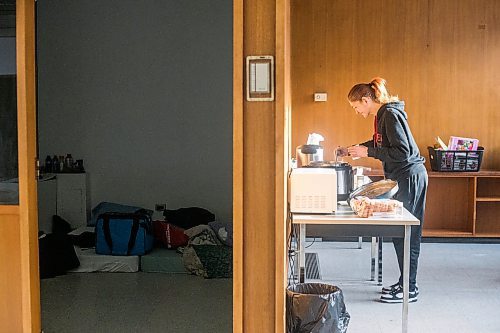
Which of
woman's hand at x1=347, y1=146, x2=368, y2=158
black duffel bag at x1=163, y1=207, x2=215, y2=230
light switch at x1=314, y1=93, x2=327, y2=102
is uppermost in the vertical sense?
light switch at x1=314, y1=93, x2=327, y2=102

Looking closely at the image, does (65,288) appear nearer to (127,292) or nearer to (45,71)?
(127,292)

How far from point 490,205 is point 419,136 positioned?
1.00 m

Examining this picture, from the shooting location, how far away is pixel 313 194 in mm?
3863

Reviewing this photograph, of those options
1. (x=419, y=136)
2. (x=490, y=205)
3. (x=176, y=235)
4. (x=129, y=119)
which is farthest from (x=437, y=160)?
(x=129, y=119)

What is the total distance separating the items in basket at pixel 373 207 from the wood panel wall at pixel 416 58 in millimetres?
3113

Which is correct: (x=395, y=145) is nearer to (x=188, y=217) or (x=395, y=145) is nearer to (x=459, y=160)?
(x=459, y=160)

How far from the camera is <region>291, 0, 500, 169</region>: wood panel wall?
22.4 ft

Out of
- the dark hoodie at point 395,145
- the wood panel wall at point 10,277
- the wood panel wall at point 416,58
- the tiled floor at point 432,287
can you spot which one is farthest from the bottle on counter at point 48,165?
the dark hoodie at point 395,145

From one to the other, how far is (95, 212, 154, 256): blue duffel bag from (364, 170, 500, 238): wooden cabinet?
2864mm

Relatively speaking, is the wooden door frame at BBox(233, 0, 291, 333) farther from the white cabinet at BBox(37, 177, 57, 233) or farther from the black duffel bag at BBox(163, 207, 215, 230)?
the white cabinet at BBox(37, 177, 57, 233)

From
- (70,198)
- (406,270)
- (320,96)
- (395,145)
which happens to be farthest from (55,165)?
(406,270)

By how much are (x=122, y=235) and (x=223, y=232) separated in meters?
0.89

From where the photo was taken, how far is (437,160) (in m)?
6.67

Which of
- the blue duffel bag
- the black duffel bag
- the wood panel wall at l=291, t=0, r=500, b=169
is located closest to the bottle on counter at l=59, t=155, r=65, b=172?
the black duffel bag
